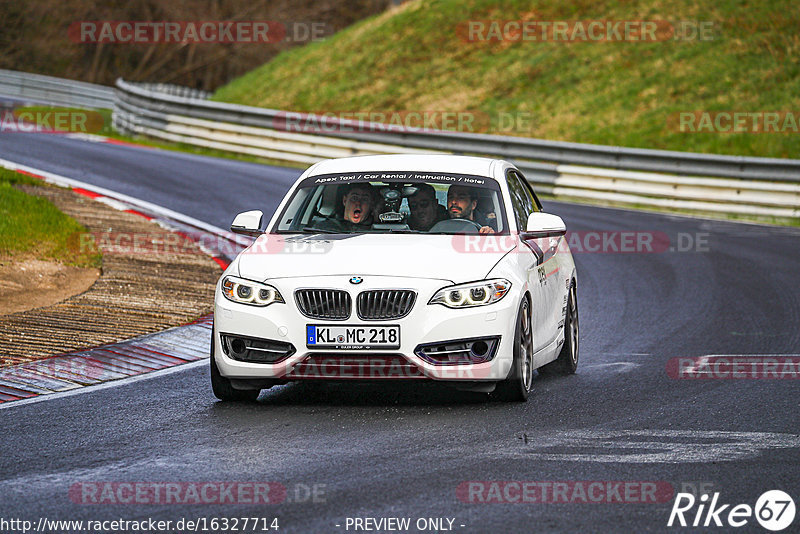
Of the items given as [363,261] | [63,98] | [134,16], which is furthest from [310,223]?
[134,16]

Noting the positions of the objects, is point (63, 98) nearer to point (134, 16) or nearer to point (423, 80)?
point (423, 80)

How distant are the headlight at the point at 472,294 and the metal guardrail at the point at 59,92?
111 feet

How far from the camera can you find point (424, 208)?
9094 mm

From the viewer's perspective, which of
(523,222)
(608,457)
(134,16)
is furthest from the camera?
(134,16)

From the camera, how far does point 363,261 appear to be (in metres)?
8.05

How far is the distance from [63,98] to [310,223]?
3366 cm

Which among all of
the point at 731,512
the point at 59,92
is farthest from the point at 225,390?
the point at 59,92

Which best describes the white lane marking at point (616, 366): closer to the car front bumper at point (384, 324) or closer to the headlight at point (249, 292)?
the car front bumper at point (384, 324)

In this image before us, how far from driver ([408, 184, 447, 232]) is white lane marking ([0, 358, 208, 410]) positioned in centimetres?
203

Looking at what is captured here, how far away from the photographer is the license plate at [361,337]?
777cm
